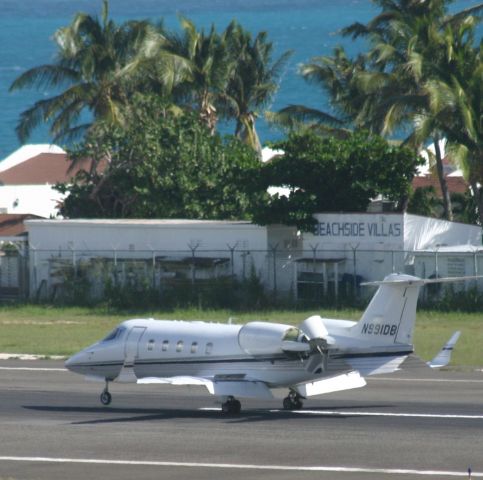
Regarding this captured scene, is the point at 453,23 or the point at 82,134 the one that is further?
the point at 82,134

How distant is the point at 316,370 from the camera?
29.3 metres

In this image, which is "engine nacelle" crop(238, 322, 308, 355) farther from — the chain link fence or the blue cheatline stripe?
the chain link fence

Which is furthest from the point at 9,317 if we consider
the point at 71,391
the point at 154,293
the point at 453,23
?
the point at 453,23

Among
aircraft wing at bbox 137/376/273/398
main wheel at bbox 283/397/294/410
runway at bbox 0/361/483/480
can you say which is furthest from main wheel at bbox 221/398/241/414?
main wheel at bbox 283/397/294/410

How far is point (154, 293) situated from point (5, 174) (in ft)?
143

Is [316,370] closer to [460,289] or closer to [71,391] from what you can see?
[71,391]

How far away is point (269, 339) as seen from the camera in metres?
29.7

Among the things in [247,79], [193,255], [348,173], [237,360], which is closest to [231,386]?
[237,360]

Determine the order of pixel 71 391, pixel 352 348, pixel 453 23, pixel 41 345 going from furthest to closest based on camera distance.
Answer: pixel 453 23
pixel 41 345
pixel 71 391
pixel 352 348

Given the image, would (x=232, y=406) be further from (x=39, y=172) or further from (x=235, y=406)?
(x=39, y=172)

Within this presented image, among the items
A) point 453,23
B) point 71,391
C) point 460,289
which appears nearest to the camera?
point 71,391

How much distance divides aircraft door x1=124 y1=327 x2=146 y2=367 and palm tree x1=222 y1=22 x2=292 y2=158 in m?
45.4

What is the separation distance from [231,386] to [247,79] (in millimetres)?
49491

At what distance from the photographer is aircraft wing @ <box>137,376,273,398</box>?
29.7 meters
